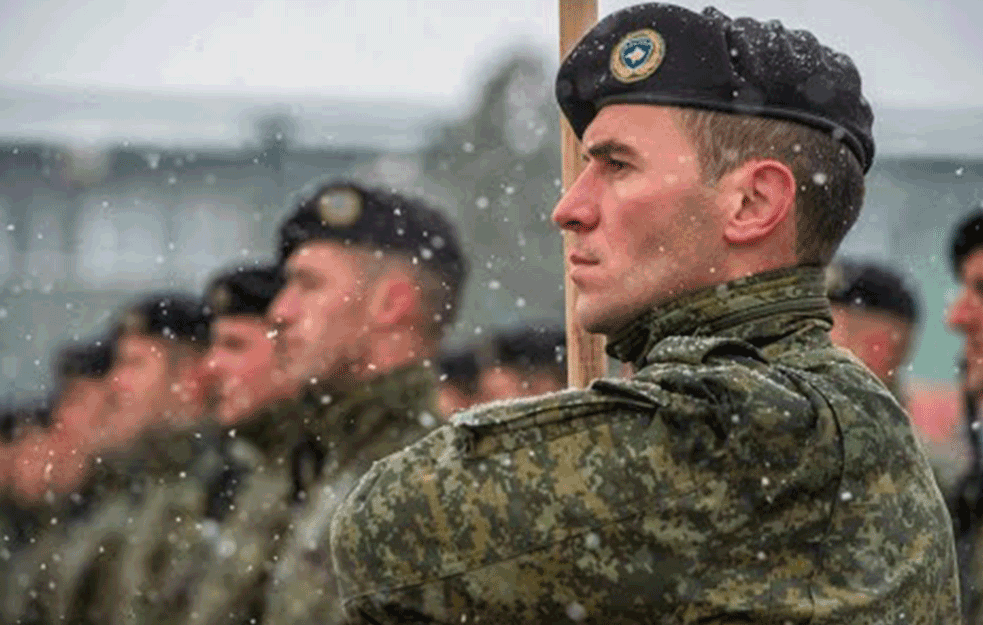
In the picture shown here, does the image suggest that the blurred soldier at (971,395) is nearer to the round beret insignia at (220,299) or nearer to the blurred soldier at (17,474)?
the round beret insignia at (220,299)

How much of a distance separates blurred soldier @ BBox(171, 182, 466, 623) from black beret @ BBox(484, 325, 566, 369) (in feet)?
3.89

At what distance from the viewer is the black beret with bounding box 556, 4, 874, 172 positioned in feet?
6.00

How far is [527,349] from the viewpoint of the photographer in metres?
5.86

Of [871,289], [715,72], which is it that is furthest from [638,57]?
[871,289]

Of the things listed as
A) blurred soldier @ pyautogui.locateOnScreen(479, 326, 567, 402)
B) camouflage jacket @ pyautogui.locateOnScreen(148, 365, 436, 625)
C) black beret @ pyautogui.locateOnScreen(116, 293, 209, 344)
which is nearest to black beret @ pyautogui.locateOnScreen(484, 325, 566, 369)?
blurred soldier @ pyautogui.locateOnScreen(479, 326, 567, 402)

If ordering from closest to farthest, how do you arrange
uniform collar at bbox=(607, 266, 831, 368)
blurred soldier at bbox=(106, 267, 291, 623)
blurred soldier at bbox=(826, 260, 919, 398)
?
uniform collar at bbox=(607, 266, 831, 368)
blurred soldier at bbox=(106, 267, 291, 623)
blurred soldier at bbox=(826, 260, 919, 398)

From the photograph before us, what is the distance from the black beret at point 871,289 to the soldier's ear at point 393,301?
1.38 m

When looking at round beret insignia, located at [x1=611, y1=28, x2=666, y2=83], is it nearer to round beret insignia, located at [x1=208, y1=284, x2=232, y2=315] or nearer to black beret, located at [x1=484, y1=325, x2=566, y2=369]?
round beret insignia, located at [x1=208, y1=284, x2=232, y2=315]

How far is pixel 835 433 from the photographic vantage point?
1681 millimetres

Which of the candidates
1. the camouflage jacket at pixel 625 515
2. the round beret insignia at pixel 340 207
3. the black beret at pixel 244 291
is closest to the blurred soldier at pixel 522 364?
the black beret at pixel 244 291

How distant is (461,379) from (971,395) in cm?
125

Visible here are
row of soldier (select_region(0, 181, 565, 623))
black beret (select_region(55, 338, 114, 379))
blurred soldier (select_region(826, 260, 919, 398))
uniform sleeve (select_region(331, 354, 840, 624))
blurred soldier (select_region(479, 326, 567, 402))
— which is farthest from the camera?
black beret (select_region(55, 338, 114, 379))

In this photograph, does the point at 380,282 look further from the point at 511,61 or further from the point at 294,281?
the point at 511,61

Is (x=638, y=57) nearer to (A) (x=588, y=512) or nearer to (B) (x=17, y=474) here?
(A) (x=588, y=512)
